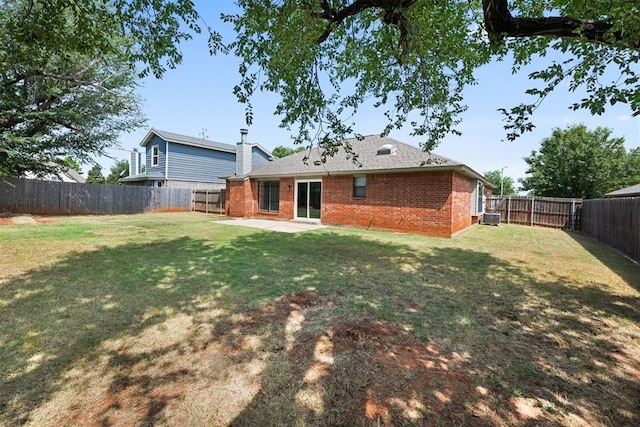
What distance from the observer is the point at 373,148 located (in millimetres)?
13906

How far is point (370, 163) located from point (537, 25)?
8.45 metres

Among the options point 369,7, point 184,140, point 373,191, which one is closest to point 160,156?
point 184,140

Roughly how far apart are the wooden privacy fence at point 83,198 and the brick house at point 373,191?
5.92 m

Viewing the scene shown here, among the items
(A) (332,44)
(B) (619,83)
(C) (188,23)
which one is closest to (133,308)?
(C) (188,23)

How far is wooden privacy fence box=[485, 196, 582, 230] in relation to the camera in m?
14.0

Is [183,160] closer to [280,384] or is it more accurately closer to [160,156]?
[160,156]

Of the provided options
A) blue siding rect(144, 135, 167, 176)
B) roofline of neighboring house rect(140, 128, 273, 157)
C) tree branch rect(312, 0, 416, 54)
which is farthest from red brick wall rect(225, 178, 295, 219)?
tree branch rect(312, 0, 416, 54)

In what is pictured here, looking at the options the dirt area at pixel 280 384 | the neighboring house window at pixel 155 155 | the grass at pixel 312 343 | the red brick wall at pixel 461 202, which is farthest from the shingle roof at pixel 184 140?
the dirt area at pixel 280 384

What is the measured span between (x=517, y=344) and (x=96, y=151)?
20955 millimetres

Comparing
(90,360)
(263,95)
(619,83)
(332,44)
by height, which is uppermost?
(332,44)

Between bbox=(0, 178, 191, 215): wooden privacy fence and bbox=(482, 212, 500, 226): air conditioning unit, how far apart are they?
19.3 m

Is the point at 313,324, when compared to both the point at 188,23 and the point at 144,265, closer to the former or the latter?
the point at 144,265

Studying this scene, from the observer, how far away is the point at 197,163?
885 inches

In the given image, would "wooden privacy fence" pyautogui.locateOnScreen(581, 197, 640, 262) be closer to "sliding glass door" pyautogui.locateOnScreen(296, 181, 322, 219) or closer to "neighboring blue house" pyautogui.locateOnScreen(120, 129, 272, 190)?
"sliding glass door" pyautogui.locateOnScreen(296, 181, 322, 219)
